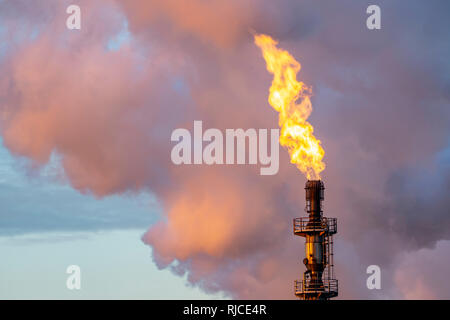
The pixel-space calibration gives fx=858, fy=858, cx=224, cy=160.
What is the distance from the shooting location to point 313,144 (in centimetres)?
9056

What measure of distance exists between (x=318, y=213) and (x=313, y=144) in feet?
24.0
